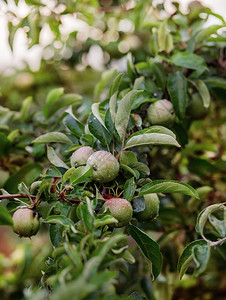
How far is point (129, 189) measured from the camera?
0.64 meters

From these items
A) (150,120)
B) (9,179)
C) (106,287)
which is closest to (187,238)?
(150,120)

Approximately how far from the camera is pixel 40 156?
3.14 feet

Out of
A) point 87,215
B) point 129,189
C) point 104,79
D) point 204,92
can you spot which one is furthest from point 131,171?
point 104,79

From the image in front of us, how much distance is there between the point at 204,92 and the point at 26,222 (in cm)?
54

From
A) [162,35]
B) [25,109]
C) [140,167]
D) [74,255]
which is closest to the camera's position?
[74,255]

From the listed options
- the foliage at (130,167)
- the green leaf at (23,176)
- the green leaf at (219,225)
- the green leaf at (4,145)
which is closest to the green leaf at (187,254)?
the foliage at (130,167)

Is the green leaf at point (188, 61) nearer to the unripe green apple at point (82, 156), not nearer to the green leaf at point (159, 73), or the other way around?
the green leaf at point (159, 73)

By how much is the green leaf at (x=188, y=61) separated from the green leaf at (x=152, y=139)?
0.29 meters

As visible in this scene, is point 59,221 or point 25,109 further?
point 25,109

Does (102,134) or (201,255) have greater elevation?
(102,134)

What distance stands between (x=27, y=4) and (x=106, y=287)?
79 cm

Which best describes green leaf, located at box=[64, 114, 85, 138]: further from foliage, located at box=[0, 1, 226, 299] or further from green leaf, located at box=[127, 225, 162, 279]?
green leaf, located at box=[127, 225, 162, 279]

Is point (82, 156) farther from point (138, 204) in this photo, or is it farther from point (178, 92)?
point (178, 92)

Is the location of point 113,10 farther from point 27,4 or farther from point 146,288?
point 146,288
